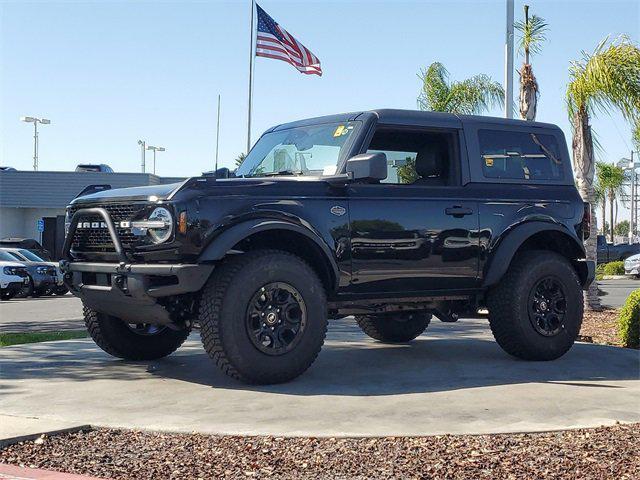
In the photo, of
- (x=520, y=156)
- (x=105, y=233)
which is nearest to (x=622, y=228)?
(x=520, y=156)

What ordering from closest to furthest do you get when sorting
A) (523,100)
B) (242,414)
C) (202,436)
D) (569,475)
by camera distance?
(569,475)
(202,436)
(242,414)
(523,100)

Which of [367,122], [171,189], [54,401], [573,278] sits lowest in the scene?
[54,401]

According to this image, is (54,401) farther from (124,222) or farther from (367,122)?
(367,122)

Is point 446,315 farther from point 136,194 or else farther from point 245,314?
point 136,194

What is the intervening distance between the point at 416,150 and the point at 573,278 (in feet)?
6.50

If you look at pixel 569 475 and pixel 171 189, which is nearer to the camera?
pixel 569 475

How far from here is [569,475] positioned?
4586mm

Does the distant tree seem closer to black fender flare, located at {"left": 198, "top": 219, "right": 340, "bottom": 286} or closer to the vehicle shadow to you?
the vehicle shadow

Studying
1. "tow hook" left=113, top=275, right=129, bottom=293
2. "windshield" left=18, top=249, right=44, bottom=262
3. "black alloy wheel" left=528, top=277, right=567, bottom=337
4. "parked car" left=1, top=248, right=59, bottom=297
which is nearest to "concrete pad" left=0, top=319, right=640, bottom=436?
→ "black alloy wheel" left=528, top=277, right=567, bottom=337

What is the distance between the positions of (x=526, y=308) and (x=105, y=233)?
12.7 ft

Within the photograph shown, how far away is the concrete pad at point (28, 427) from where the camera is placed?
17.4 ft

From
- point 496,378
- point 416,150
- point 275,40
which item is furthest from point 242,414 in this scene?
point 275,40

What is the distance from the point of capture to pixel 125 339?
27.4 feet

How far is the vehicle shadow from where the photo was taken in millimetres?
7199
